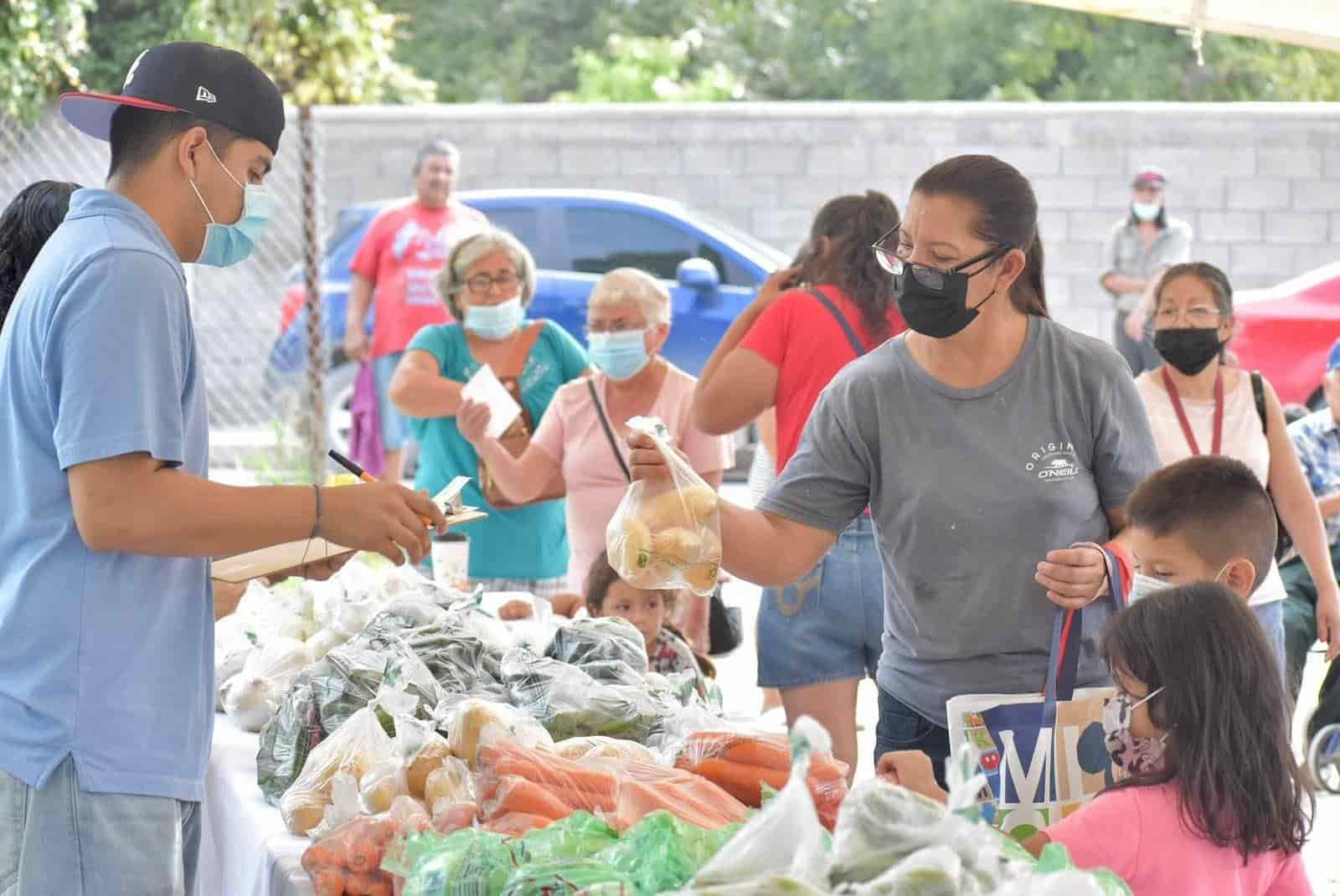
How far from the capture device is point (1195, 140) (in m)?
12.2

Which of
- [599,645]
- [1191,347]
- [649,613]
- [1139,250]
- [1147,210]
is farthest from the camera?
[1139,250]

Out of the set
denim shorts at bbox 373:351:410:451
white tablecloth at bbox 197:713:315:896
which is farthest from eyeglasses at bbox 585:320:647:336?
denim shorts at bbox 373:351:410:451

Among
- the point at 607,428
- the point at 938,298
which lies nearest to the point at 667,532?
the point at 938,298

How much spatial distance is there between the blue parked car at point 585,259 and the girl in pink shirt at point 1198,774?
25.1ft

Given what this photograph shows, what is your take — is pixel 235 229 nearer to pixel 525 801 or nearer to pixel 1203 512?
pixel 525 801

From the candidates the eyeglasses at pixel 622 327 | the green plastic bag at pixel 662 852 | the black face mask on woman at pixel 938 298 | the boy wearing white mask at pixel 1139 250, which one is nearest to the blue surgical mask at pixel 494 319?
the eyeglasses at pixel 622 327

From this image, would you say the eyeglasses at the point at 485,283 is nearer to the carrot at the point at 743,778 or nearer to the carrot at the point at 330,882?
the carrot at the point at 743,778

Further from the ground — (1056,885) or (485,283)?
(485,283)

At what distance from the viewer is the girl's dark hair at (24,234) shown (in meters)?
3.44

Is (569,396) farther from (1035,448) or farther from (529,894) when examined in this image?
(529,894)

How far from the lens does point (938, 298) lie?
2771mm

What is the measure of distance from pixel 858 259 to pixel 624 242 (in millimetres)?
6695

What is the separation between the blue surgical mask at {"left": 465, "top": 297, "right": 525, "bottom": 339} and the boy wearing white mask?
6483mm

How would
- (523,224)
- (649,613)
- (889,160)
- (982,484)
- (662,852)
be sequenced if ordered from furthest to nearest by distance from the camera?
(889,160) < (523,224) < (649,613) < (982,484) < (662,852)
